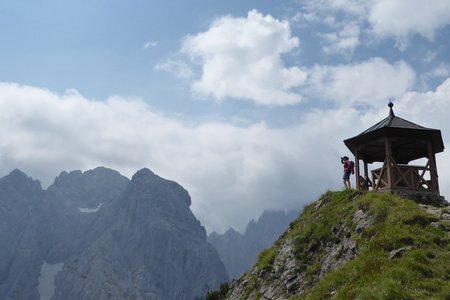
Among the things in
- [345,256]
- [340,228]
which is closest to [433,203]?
[340,228]

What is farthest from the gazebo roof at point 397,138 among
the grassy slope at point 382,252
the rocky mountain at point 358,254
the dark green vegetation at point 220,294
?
the dark green vegetation at point 220,294

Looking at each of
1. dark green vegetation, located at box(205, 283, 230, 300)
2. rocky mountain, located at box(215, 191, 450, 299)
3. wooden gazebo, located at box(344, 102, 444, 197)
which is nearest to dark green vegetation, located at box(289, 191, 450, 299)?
rocky mountain, located at box(215, 191, 450, 299)

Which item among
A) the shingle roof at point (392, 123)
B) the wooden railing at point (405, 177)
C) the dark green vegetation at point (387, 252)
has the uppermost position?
the shingle roof at point (392, 123)

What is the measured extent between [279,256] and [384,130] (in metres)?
9.82

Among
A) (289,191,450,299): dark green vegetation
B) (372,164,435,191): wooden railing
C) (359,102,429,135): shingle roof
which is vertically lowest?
(289,191,450,299): dark green vegetation

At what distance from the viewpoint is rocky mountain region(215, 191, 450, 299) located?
60.2 ft

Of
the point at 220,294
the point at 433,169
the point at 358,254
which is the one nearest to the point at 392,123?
the point at 433,169

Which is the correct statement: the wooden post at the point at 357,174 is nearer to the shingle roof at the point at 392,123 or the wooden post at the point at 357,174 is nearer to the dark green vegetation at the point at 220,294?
the shingle roof at the point at 392,123

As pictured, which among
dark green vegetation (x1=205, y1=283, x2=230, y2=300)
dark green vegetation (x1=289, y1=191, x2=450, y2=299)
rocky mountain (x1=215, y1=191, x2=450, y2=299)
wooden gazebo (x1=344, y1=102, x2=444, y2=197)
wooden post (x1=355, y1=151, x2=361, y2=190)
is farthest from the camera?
dark green vegetation (x1=205, y1=283, x2=230, y2=300)

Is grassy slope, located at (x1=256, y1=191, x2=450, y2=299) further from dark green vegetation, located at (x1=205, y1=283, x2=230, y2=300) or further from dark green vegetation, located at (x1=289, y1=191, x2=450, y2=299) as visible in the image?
dark green vegetation, located at (x1=205, y1=283, x2=230, y2=300)

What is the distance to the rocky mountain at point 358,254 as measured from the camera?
18.4 m

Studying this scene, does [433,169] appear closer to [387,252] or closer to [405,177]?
[405,177]

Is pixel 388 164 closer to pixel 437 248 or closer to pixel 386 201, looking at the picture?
pixel 386 201

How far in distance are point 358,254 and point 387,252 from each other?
5.25 ft
